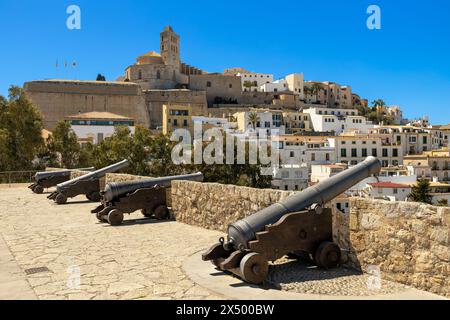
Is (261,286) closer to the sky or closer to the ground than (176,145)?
→ closer to the ground

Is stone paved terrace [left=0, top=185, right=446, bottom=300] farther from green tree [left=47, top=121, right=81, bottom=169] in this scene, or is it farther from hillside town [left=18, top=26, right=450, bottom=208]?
hillside town [left=18, top=26, right=450, bottom=208]

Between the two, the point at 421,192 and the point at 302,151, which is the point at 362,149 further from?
the point at 421,192

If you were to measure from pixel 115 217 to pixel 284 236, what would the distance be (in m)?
5.24

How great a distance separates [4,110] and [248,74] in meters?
80.8

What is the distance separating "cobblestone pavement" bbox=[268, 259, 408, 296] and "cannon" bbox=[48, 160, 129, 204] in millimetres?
9058

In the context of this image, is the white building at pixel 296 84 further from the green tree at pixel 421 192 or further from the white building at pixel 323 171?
the green tree at pixel 421 192

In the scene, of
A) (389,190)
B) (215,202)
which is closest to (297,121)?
(389,190)

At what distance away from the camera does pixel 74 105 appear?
71.9 metres

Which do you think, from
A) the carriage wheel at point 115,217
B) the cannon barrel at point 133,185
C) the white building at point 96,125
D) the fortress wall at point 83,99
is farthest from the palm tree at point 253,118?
the carriage wheel at point 115,217

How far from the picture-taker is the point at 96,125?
2441 inches

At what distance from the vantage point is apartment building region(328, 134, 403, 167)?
65188 mm
